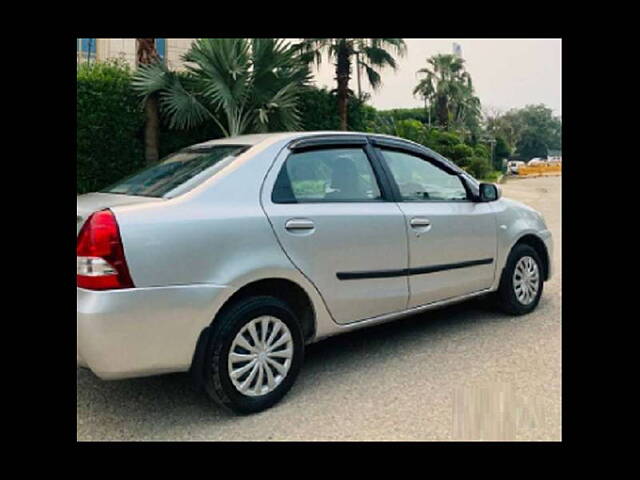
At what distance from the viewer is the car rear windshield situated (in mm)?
2980

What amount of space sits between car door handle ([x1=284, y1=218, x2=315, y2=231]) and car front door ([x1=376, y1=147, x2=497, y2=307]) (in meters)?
0.83

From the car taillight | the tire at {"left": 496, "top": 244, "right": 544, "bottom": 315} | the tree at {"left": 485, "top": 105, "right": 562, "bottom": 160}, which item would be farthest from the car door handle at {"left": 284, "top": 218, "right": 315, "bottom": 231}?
the tree at {"left": 485, "top": 105, "right": 562, "bottom": 160}

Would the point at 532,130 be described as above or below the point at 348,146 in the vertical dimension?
above

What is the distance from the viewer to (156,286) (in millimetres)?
2562

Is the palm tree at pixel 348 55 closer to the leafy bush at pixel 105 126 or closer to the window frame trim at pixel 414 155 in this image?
the leafy bush at pixel 105 126

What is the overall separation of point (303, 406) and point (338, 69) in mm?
9544

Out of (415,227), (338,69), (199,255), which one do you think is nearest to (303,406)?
(199,255)

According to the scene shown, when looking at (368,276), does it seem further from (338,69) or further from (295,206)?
(338,69)

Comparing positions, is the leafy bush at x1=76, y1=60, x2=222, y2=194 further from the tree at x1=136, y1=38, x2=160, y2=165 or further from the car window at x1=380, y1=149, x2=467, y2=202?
the car window at x1=380, y1=149, x2=467, y2=202

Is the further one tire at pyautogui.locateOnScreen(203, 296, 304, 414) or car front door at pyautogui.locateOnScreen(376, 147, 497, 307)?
car front door at pyautogui.locateOnScreen(376, 147, 497, 307)

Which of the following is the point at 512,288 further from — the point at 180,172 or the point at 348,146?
the point at 180,172

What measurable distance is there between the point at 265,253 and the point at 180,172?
763 mm

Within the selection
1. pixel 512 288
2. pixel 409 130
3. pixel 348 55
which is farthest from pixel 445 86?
pixel 512 288

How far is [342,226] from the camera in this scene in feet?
10.8
